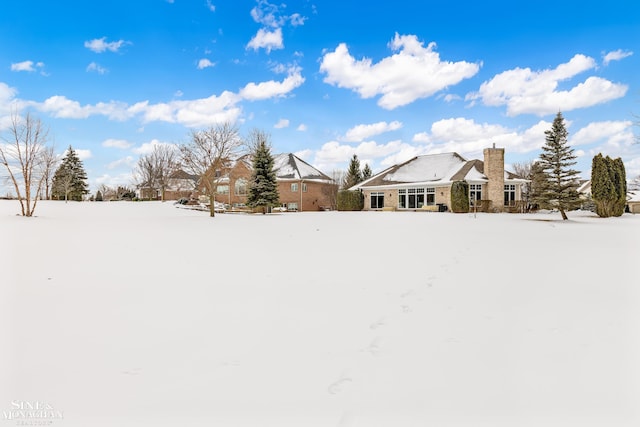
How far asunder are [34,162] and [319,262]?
839 inches

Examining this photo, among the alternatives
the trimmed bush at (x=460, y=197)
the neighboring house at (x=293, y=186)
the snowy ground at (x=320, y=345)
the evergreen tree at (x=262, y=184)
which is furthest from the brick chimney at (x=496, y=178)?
the snowy ground at (x=320, y=345)

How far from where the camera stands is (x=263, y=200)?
1156 inches

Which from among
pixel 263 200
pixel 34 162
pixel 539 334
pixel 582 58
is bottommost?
pixel 539 334

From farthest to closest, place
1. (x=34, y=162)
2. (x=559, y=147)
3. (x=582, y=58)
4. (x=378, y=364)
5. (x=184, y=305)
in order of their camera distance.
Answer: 1. (x=559, y=147)
2. (x=34, y=162)
3. (x=582, y=58)
4. (x=184, y=305)
5. (x=378, y=364)

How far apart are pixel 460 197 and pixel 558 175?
6.79 metres

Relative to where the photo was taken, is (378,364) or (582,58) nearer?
(378,364)

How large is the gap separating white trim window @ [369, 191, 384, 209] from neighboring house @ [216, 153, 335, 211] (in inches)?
295

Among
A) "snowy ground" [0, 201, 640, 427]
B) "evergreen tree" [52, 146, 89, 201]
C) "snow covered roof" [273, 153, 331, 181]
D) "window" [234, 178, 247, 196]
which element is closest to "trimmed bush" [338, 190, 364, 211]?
"snow covered roof" [273, 153, 331, 181]

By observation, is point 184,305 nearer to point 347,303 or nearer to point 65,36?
point 347,303

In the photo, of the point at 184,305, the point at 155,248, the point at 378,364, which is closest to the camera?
the point at 378,364

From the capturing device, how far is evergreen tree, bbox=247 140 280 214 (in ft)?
96.3

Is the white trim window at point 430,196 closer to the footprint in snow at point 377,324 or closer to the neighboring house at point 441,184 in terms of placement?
the neighboring house at point 441,184

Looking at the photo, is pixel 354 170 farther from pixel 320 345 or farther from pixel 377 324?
pixel 320 345

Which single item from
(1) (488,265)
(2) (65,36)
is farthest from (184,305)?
(2) (65,36)
